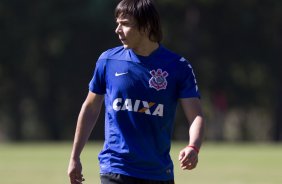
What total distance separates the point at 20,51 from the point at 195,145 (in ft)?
139

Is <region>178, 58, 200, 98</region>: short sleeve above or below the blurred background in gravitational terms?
above

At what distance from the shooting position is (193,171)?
755 inches

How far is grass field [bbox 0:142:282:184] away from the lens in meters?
16.8

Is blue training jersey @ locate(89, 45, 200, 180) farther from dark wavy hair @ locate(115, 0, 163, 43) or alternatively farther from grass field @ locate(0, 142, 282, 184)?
grass field @ locate(0, 142, 282, 184)

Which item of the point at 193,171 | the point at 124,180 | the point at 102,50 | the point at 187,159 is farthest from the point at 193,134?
the point at 102,50

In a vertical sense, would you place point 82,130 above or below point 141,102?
below

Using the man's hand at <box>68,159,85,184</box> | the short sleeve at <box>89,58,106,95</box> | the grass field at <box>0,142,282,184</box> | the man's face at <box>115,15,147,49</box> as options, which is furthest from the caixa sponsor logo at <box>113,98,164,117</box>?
the grass field at <box>0,142,282,184</box>

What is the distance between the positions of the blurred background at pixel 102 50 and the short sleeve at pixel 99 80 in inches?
1522

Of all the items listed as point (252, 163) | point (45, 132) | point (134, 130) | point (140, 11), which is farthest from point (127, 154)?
point (45, 132)

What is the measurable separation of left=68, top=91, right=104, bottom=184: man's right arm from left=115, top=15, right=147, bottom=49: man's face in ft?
1.32

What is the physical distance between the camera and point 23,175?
18016 mm

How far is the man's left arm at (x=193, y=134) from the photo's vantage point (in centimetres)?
588

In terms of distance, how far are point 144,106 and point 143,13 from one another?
22.4 inches

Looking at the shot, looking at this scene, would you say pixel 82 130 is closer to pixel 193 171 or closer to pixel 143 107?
pixel 143 107
